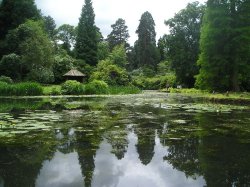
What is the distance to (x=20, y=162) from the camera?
648 cm

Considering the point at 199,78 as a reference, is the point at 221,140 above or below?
below

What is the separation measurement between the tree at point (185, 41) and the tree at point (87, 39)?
14.5 metres

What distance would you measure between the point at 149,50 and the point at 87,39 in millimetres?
20853

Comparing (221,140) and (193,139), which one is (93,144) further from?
(221,140)

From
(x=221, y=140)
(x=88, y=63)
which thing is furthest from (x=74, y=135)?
(x=88, y=63)

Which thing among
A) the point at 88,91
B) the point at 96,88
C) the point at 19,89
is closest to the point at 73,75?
the point at 96,88

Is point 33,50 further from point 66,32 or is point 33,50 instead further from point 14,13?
point 66,32

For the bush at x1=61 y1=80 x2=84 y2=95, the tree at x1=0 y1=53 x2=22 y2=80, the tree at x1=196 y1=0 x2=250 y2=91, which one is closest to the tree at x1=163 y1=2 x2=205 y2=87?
the tree at x1=196 y1=0 x2=250 y2=91

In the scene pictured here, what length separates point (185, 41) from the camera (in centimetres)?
4975

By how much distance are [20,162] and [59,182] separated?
154cm

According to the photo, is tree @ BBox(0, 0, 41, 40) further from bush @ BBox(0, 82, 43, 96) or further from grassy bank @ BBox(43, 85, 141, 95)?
bush @ BBox(0, 82, 43, 96)

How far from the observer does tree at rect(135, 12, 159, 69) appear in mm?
76800

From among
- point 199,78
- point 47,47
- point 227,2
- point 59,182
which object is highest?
point 227,2

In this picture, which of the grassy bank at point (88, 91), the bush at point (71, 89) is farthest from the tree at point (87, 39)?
the bush at point (71, 89)
